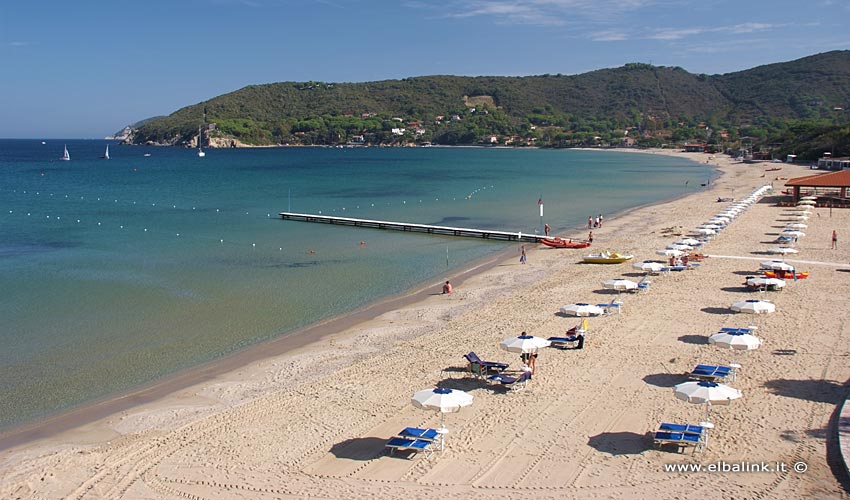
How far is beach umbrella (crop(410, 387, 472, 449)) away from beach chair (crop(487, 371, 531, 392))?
258 cm

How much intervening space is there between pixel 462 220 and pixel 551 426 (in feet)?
120

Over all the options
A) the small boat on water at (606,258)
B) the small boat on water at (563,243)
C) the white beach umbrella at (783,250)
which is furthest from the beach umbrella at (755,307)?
the small boat on water at (563,243)

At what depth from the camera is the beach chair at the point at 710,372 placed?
51.1 ft

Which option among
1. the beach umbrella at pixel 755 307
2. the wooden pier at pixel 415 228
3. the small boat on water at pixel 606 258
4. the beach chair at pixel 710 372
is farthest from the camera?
the wooden pier at pixel 415 228

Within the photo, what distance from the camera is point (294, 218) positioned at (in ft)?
169

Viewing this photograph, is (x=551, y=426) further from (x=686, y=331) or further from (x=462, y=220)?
(x=462, y=220)

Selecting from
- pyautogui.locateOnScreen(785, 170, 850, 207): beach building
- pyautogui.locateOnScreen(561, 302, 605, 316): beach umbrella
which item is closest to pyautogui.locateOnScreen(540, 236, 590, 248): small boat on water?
pyautogui.locateOnScreen(561, 302, 605, 316): beach umbrella

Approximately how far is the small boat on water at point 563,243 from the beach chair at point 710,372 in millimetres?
20455

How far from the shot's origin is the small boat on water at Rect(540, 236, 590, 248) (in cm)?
3641

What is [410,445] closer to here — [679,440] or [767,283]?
[679,440]

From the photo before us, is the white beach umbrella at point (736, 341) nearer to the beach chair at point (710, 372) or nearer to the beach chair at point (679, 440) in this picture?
the beach chair at point (710, 372)

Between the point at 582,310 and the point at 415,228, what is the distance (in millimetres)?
24456

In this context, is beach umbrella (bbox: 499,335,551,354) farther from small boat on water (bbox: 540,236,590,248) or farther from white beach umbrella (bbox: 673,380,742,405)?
small boat on water (bbox: 540,236,590,248)

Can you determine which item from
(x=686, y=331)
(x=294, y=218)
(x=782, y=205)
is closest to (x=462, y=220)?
(x=294, y=218)
